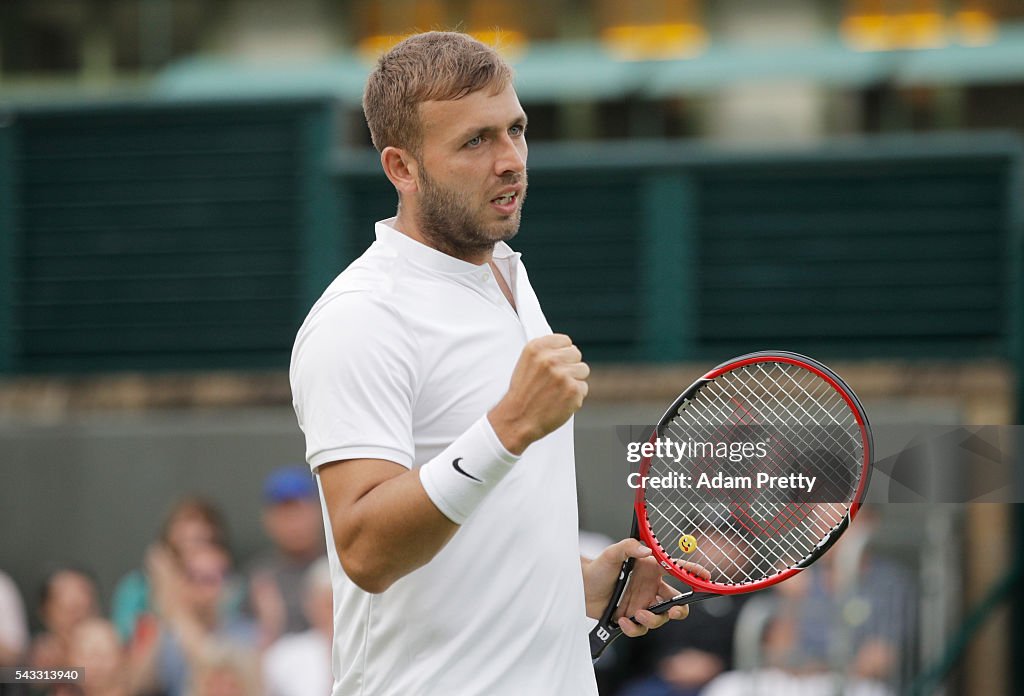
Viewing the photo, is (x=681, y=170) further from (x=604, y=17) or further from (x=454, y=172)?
(x=454, y=172)

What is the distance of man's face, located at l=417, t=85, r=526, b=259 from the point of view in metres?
2.45

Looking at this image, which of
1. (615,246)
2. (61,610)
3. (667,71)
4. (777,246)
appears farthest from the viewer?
(667,71)

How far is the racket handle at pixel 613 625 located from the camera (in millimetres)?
2734

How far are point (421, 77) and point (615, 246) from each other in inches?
214

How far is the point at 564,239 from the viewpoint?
7898 mm

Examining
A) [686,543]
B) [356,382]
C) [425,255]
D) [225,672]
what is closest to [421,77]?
[425,255]

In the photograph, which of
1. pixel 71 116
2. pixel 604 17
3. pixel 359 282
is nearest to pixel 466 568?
pixel 359 282

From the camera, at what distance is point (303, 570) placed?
6.68 metres

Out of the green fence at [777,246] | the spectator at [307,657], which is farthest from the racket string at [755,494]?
the green fence at [777,246]

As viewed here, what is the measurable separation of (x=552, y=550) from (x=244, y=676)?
4.31m

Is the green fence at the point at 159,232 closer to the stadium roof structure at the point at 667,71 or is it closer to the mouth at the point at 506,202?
the stadium roof structure at the point at 667,71

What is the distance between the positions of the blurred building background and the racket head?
3.48 m

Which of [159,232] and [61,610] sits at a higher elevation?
[159,232]

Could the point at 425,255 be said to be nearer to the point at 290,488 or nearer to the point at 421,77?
the point at 421,77
